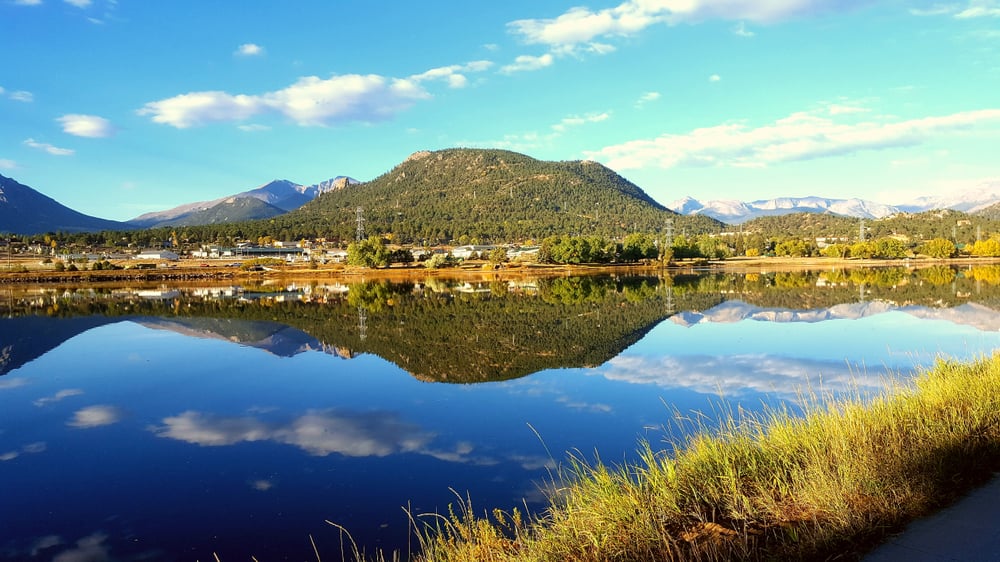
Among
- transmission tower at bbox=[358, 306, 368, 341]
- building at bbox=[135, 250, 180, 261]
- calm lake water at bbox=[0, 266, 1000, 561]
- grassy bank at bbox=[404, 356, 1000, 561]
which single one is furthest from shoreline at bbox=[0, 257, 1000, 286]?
grassy bank at bbox=[404, 356, 1000, 561]

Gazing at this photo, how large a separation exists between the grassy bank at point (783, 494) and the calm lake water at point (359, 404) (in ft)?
8.22

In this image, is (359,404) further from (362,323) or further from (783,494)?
(362,323)

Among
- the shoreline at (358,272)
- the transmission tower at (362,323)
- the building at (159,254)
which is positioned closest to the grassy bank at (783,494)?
the transmission tower at (362,323)

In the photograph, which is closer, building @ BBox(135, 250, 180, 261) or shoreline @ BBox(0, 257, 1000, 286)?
shoreline @ BBox(0, 257, 1000, 286)

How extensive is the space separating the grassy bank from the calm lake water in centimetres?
251

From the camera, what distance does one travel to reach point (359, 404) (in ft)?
47.8

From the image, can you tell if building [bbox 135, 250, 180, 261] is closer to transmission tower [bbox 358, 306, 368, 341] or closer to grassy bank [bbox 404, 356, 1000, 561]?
transmission tower [bbox 358, 306, 368, 341]

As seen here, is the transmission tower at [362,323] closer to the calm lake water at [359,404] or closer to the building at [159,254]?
the calm lake water at [359,404]

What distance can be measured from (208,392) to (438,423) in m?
8.08

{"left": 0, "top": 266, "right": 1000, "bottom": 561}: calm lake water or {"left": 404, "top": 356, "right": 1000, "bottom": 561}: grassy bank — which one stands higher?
{"left": 404, "top": 356, "right": 1000, "bottom": 561}: grassy bank

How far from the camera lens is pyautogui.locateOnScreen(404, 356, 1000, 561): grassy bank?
4895 millimetres

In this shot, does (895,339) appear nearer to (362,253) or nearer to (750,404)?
(750,404)

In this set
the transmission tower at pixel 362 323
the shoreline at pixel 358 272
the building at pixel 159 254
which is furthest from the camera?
the building at pixel 159 254

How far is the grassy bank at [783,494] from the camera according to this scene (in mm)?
4895
